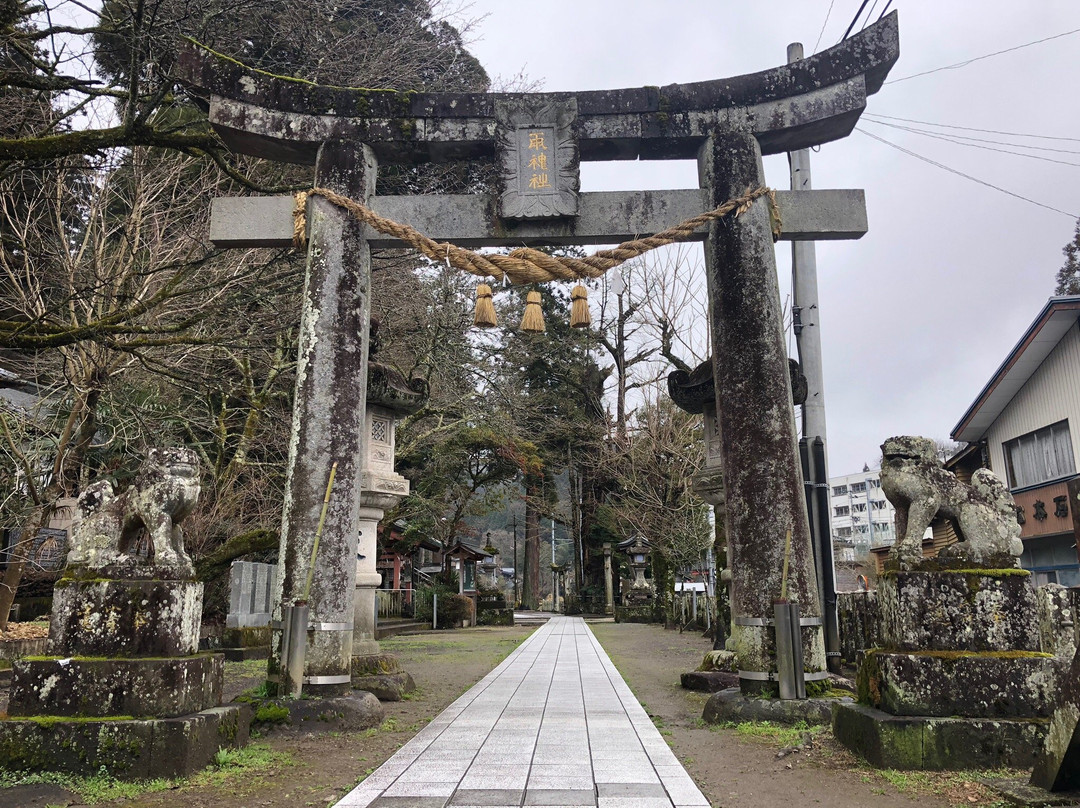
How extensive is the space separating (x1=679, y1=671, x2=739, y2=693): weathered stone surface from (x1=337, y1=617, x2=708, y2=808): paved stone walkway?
91 cm

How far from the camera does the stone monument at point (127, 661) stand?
4.36m

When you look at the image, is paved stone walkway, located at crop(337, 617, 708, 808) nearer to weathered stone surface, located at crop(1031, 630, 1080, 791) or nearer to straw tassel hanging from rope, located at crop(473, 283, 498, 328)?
weathered stone surface, located at crop(1031, 630, 1080, 791)

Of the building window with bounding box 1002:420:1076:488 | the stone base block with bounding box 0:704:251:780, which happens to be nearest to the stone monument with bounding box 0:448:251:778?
the stone base block with bounding box 0:704:251:780

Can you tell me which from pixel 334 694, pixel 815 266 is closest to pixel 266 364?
pixel 334 694

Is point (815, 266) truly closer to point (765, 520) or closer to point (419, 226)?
point (765, 520)

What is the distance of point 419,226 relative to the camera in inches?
301

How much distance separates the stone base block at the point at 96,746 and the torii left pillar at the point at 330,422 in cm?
212

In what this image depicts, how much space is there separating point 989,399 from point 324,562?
1634cm

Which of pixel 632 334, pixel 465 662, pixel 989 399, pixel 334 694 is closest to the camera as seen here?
pixel 334 694

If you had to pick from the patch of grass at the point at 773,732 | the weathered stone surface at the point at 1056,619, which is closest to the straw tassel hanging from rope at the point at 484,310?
the patch of grass at the point at 773,732

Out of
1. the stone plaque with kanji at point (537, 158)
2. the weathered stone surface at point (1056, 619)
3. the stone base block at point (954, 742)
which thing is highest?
the stone plaque with kanji at point (537, 158)

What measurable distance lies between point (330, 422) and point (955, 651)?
526 centimetres

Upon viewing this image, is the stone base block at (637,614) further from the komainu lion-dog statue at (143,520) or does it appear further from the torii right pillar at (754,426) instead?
the komainu lion-dog statue at (143,520)

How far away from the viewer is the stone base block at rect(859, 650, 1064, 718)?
4.54 metres
